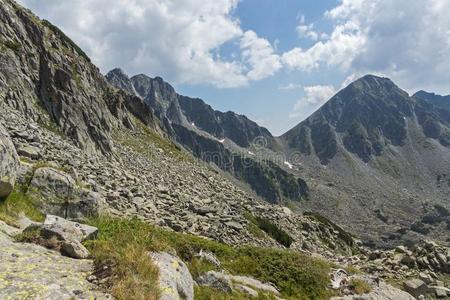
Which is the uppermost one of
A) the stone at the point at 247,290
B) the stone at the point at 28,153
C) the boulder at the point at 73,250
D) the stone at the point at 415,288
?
the stone at the point at 28,153

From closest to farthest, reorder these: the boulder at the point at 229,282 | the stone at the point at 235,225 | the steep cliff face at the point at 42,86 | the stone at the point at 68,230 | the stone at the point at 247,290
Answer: the stone at the point at 68,230, the boulder at the point at 229,282, the stone at the point at 247,290, the stone at the point at 235,225, the steep cliff face at the point at 42,86

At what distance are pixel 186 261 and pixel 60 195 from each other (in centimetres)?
602

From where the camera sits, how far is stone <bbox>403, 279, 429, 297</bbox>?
24531 mm

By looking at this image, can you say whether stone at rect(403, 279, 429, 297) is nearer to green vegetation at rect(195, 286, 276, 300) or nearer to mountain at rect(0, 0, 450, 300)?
mountain at rect(0, 0, 450, 300)

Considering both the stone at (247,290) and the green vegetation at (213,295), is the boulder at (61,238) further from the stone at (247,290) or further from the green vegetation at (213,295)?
the stone at (247,290)

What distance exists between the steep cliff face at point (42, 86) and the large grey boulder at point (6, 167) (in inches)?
1270

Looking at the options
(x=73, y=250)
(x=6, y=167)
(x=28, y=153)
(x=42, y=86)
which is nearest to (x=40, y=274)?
(x=73, y=250)

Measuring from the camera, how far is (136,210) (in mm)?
27875

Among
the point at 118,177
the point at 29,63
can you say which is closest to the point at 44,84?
the point at 29,63

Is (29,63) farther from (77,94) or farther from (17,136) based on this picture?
(17,136)

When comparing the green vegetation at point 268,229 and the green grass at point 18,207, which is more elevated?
the green grass at point 18,207

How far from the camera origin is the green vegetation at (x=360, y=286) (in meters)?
18.8

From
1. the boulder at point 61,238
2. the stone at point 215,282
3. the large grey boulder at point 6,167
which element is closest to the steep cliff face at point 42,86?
the large grey boulder at point 6,167

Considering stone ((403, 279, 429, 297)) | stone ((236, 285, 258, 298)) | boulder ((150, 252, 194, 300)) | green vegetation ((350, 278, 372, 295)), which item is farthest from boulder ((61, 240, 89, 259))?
stone ((403, 279, 429, 297))
